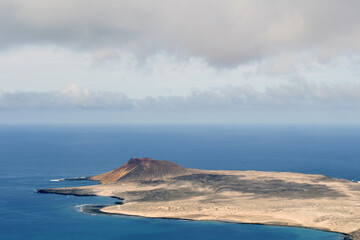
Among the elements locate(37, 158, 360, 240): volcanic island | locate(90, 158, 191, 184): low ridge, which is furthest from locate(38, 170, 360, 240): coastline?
locate(90, 158, 191, 184): low ridge

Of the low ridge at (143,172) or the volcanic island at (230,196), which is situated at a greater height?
the low ridge at (143,172)

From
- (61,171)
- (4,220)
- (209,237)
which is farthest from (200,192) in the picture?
(61,171)

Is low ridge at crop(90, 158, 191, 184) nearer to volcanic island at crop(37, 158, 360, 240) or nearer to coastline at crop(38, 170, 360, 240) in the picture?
volcanic island at crop(37, 158, 360, 240)

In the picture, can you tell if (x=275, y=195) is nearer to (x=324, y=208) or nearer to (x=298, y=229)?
(x=324, y=208)

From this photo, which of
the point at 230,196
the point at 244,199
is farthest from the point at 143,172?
the point at 244,199

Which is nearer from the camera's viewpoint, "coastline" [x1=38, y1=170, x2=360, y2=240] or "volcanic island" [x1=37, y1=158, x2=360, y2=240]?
"coastline" [x1=38, y1=170, x2=360, y2=240]

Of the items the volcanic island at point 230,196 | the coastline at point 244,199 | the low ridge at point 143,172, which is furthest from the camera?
the low ridge at point 143,172

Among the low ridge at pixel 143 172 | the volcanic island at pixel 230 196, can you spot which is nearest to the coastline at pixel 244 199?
the volcanic island at pixel 230 196

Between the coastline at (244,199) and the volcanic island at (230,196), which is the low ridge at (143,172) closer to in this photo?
the volcanic island at (230,196)

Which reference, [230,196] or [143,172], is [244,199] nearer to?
[230,196]
